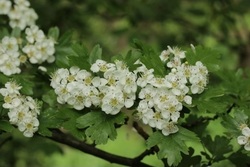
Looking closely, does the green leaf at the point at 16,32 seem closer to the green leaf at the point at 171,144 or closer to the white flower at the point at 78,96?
the white flower at the point at 78,96

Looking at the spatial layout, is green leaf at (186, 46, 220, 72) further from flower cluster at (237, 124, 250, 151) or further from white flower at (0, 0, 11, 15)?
Result: white flower at (0, 0, 11, 15)

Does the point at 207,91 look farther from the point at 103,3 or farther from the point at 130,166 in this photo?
the point at 103,3

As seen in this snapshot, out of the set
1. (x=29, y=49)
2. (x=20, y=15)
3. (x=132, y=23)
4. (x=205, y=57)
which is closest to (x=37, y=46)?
(x=29, y=49)

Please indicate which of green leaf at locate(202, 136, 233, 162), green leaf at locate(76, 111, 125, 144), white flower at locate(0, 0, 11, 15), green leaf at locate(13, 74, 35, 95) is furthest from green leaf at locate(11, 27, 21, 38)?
green leaf at locate(202, 136, 233, 162)

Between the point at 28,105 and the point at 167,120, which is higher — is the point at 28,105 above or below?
below

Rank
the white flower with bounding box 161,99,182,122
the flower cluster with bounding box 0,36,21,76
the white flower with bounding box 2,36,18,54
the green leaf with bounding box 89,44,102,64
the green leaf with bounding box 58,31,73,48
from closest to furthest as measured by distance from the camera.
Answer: the white flower with bounding box 161,99,182,122
the green leaf with bounding box 89,44,102,64
the flower cluster with bounding box 0,36,21,76
the white flower with bounding box 2,36,18,54
the green leaf with bounding box 58,31,73,48

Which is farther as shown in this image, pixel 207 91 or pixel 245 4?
pixel 245 4

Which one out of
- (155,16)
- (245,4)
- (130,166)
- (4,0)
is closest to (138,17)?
(155,16)
